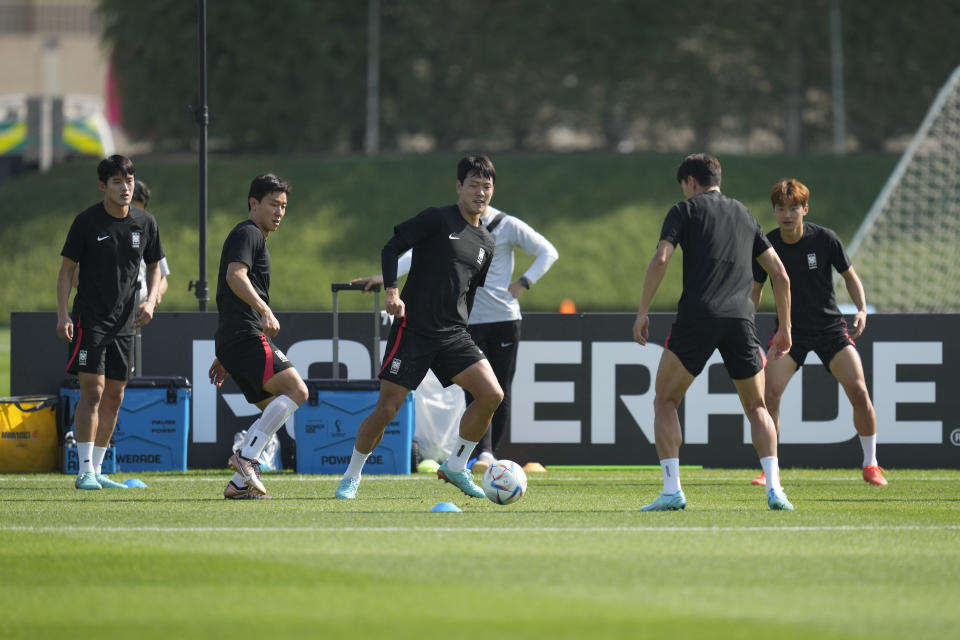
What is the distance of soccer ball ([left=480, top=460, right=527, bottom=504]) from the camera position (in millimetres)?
8891

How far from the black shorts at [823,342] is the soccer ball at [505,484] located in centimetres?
257

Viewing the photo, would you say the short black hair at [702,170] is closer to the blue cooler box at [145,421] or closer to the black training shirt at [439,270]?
the black training shirt at [439,270]

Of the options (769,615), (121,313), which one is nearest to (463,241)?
(121,313)

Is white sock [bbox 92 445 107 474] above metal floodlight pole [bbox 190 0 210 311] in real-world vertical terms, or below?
below

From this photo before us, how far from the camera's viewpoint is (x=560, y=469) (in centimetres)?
1185

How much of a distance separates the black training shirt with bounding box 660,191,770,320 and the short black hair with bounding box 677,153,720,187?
0.29 feet

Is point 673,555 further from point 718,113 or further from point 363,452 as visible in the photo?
point 718,113

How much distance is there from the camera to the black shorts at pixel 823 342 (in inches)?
410

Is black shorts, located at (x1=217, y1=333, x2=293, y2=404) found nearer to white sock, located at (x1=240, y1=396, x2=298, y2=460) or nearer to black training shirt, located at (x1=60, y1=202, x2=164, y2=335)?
white sock, located at (x1=240, y1=396, x2=298, y2=460)

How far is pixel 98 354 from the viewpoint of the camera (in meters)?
9.80

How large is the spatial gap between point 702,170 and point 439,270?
1688 mm

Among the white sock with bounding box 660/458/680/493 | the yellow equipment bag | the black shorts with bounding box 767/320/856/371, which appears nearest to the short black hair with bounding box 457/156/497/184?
the white sock with bounding box 660/458/680/493

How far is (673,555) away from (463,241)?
2.91 meters

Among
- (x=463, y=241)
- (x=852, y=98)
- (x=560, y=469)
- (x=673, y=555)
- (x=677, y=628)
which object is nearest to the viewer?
(x=677, y=628)
